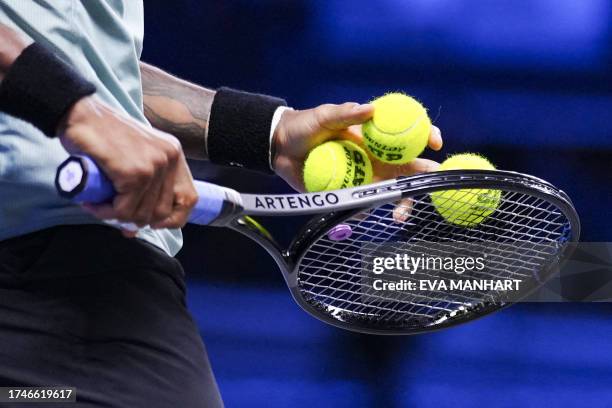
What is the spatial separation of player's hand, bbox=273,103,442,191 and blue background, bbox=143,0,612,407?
0.87 metres

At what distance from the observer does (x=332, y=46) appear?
2.30 metres

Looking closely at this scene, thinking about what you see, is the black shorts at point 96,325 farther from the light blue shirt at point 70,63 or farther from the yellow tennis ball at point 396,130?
the yellow tennis ball at point 396,130

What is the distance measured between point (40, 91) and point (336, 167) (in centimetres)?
50

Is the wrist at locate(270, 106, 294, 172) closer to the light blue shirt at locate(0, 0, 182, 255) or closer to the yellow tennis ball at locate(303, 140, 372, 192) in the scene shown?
the yellow tennis ball at locate(303, 140, 372, 192)

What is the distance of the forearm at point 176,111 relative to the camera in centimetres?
137

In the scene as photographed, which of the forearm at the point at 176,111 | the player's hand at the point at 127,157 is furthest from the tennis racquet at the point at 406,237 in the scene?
the forearm at the point at 176,111

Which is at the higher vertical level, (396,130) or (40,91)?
(40,91)

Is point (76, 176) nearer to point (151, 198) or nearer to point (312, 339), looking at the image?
point (151, 198)

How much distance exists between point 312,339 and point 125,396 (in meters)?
1.27

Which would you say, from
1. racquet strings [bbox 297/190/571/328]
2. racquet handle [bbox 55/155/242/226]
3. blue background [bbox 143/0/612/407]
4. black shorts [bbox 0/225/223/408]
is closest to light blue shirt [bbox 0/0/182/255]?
black shorts [bbox 0/225/223/408]

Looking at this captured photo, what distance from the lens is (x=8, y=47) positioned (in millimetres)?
892

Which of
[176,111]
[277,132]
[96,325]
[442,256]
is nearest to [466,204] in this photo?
[442,256]

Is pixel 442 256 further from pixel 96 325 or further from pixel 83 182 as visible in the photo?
pixel 83 182

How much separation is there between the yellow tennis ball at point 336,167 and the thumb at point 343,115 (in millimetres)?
30
